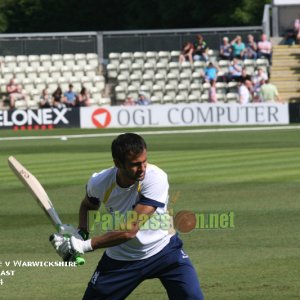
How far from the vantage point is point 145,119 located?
36.7 metres

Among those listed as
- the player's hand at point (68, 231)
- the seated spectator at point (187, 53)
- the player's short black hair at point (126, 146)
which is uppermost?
the seated spectator at point (187, 53)

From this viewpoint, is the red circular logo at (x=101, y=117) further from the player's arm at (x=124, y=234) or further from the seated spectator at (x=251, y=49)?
the player's arm at (x=124, y=234)

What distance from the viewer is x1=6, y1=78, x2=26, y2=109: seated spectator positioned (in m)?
38.8

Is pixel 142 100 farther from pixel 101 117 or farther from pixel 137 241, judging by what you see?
pixel 137 241

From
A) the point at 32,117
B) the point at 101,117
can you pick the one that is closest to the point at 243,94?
the point at 101,117

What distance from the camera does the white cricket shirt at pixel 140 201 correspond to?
22.8 ft

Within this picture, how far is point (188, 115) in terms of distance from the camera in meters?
36.7

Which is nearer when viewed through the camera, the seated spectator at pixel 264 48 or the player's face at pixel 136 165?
the player's face at pixel 136 165

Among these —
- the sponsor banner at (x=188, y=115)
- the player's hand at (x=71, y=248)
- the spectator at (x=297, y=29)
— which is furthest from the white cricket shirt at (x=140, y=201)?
the spectator at (x=297, y=29)

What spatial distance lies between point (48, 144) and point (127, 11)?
3144 centimetres

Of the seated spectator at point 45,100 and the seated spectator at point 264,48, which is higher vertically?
the seated spectator at point 264,48

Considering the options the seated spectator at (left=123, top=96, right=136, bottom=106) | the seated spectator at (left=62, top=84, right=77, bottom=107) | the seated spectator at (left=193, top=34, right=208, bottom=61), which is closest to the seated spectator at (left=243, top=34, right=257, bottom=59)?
the seated spectator at (left=193, top=34, right=208, bottom=61)

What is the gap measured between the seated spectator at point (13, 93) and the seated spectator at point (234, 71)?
7975 millimetres

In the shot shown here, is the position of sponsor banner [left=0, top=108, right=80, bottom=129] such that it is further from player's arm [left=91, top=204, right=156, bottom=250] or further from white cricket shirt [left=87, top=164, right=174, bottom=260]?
player's arm [left=91, top=204, right=156, bottom=250]
